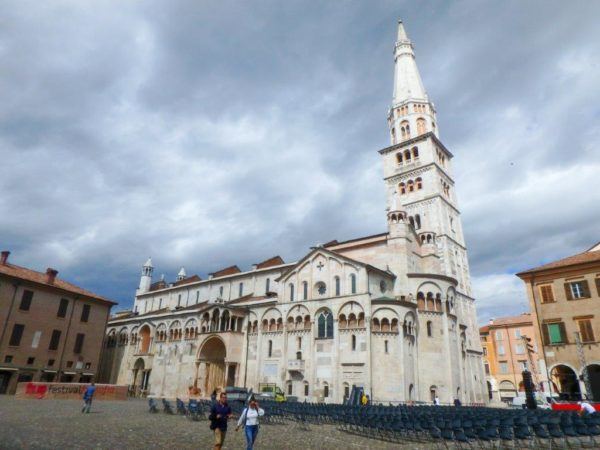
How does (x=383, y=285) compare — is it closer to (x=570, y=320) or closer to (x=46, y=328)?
(x=570, y=320)

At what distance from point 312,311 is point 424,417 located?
21.1 metres

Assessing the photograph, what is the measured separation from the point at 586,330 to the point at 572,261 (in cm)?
563

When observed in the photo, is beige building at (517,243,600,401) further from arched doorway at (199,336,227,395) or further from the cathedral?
arched doorway at (199,336,227,395)

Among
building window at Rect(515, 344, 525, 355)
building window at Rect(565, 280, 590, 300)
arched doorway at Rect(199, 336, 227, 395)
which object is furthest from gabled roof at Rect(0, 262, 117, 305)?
building window at Rect(515, 344, 525, 355)

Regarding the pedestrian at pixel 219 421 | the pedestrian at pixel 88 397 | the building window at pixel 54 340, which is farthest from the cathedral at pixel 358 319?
the pedestrian at pixel 219 421

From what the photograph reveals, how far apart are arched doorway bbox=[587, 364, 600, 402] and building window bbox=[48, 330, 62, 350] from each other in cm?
4788

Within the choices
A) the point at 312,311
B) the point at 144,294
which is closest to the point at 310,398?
the point at 312,311

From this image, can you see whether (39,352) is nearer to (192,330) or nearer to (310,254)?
(192,330)

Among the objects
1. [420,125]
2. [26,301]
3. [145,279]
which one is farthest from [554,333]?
[145,279]

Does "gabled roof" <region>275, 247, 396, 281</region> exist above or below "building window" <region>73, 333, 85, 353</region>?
above

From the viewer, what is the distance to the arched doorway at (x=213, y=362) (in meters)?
40.4

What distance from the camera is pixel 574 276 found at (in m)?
30.9

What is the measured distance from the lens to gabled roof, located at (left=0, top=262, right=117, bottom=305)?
120 ft

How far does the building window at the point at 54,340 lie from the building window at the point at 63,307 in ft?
5.67
